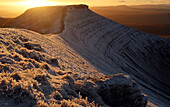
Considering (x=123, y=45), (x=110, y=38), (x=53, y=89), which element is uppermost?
(x=53, y=89)

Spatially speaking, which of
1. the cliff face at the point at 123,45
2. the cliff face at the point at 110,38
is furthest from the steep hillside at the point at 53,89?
the cliff face at the point at 110,38

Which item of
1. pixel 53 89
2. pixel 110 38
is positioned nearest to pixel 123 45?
pixel 110 38

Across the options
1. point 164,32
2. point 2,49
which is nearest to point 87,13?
point 2,49

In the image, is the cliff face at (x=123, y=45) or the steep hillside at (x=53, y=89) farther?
the cliff face at (x=123, y=45)

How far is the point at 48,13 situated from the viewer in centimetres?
2912

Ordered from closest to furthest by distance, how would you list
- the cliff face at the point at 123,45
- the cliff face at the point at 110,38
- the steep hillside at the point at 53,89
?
the steep hillside at the point at 53,89 < the cliff face at the point at 123,45 < the cliff face at the point at 110,38

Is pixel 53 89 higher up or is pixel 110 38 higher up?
pixel 53 89

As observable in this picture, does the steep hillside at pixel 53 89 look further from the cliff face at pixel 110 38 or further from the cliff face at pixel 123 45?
the cliff face at pixel 110 38

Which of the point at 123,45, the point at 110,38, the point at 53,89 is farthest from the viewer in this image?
the point at 110,38

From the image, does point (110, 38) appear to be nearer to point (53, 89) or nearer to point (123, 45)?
point (123, 45)

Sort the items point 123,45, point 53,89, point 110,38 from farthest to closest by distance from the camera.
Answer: point 110,38, point 123,45, point 53,89

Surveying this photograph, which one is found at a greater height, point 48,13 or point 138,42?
point 48,13

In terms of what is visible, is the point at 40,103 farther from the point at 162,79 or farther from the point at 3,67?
the point at 162,79

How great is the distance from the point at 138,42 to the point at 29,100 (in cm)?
2690
